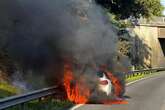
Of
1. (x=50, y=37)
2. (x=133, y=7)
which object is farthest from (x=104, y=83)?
(x=133, y=7)

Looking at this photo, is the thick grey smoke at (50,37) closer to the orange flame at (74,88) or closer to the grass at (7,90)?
the orange flame at (74,88)

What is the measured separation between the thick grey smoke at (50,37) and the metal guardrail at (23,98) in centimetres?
167

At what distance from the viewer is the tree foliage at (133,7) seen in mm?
37000

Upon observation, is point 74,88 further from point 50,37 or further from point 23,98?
point 23,98

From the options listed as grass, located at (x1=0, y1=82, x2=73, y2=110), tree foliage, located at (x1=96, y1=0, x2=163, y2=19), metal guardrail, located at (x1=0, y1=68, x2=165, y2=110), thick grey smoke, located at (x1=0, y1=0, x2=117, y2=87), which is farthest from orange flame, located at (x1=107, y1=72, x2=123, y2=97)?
tree foliage, located at (x1=96, y1=0, x2=163, y2=19)

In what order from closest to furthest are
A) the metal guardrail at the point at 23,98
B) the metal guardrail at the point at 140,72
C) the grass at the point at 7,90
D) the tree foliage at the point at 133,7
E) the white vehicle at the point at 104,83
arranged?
Answer: the metal guardrail at the point at 23,98 → the grass at the point at 7,90 → the white vehicle at the point at 104,83 → the tree foliage at the point at 133,7 → the metal guardrail at the point at 140,72

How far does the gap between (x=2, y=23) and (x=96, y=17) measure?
3449 millimetres

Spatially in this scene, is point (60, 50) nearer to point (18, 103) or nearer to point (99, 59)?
point (99, 59)

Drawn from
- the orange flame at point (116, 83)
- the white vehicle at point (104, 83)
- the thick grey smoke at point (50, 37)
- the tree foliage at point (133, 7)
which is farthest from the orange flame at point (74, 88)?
the tree foliage at point (133, 7)

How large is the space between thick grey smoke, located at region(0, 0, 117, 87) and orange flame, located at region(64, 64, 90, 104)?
34 cm

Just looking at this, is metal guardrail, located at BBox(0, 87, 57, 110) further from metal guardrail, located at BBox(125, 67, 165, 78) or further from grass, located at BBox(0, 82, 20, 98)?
metal guardrail, located at BBox(125, 67, 165, 78)

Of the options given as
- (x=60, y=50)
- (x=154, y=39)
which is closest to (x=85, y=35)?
(x=60, y=50)

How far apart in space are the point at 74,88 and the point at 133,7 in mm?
20755

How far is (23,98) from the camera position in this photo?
13641 mm
